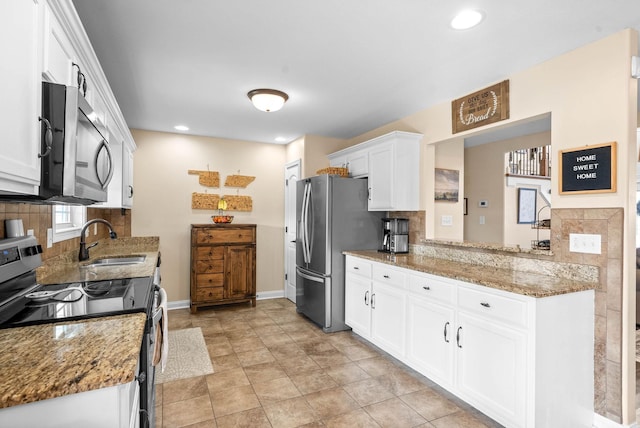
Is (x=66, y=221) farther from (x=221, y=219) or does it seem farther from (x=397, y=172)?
(x=397, y=172)

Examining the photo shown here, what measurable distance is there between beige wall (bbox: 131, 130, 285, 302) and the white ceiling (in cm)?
129

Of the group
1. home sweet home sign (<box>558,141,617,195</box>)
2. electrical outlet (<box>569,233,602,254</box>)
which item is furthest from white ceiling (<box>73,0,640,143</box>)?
electrical outlet (<box>569,233,602,254</box>)

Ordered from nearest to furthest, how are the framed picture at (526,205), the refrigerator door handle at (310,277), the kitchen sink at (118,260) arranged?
the kitchen sink at (118,260), the refrigerator door handle at (310,277), the framed picture at (526,205)

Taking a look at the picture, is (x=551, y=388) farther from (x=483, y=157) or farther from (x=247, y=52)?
(x=483, y=157)

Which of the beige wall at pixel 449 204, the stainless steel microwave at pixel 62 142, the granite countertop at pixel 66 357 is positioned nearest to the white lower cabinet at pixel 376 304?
the beige wall at pixel 449 204

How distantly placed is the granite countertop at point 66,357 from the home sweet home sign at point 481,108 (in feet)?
9.49

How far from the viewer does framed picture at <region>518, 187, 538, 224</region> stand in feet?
16.9

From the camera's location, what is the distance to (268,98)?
3189 mm

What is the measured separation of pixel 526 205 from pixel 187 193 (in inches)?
197

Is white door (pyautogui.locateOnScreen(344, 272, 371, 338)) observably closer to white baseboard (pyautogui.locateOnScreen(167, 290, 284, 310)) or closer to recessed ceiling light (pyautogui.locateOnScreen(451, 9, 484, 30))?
white baseboard (pyautogui.locateOnScreen(167, 290, 284, 310))

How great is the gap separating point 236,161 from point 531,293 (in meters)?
4.30

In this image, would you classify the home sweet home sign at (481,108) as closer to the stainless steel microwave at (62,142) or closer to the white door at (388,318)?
the white door at (388,318)

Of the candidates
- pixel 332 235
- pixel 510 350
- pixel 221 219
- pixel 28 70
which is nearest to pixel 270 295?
pixel 221 219

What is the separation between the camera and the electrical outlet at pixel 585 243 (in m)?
2.17
